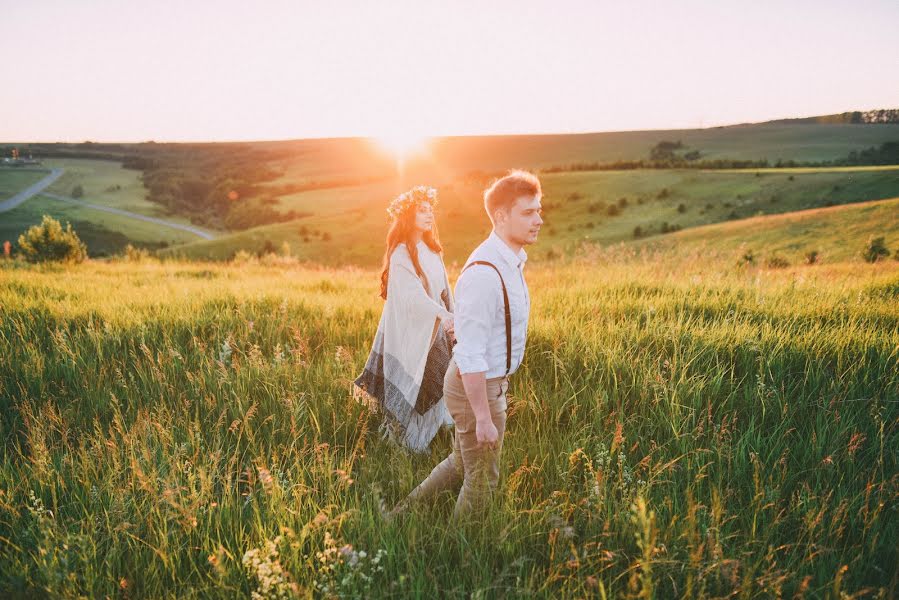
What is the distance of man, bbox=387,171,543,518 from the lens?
255 cm

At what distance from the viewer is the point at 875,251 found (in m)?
16.9

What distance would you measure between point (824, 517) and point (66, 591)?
400cm

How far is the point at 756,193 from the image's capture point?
167 ft

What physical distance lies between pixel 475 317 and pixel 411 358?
193 centimetres

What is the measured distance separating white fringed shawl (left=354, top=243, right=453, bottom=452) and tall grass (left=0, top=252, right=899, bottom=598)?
20 cm

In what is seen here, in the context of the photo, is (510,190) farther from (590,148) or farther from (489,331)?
(590,148)

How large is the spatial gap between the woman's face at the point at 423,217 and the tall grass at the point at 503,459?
1.62m

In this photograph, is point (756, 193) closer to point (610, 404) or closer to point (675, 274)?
point (675, 274)

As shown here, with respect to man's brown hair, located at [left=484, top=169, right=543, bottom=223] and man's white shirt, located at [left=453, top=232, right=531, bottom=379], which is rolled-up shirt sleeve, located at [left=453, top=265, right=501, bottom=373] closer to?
man's white shirt, located at [left=453, top=232, right=531, bottom=379]

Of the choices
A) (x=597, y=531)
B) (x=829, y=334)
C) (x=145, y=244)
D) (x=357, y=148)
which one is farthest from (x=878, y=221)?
(x=357, y=148)

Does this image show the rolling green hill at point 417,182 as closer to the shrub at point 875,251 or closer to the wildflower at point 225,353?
the wildflower at point 225,353

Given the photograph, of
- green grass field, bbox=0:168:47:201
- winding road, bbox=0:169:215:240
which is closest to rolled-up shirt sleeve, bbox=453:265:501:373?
winding road, bbox=0:169:215:240

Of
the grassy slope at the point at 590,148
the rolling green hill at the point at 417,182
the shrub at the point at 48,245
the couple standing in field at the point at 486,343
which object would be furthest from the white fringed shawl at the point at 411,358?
Answer: the grassy slope at the point at 590,148

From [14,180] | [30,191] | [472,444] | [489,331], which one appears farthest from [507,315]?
[14,180]
